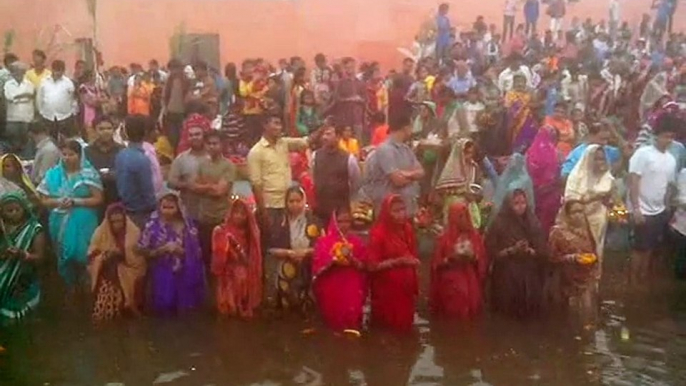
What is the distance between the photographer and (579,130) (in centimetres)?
1073

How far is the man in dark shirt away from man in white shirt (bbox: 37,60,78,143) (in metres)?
3.26

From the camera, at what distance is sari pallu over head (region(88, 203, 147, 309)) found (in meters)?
7.52

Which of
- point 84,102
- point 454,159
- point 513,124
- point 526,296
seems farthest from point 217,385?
point 84,102

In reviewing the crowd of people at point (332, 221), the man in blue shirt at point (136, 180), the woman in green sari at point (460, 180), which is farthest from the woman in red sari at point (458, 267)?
the man in blue shirt at point (136, 180)

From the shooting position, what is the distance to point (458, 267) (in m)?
7.47

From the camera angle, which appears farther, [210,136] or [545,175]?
[545,175]

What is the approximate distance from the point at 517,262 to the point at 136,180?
2.97 metres

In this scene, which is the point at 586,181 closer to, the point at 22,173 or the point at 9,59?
the point at 22,173

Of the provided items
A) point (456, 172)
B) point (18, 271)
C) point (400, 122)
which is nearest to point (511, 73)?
point (456, 172)

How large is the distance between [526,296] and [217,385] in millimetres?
2617

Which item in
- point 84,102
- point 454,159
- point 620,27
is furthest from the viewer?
point 620,27

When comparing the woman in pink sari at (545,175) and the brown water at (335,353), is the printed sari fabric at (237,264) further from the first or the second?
the woman in pink sari at (545,175)

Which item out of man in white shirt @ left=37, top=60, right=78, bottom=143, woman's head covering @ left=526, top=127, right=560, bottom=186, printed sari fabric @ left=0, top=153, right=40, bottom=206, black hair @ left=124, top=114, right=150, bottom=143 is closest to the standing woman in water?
black hair @ left=124, top=114, right=150, bottom=143

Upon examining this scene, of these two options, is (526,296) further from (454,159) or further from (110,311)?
(110,311)
